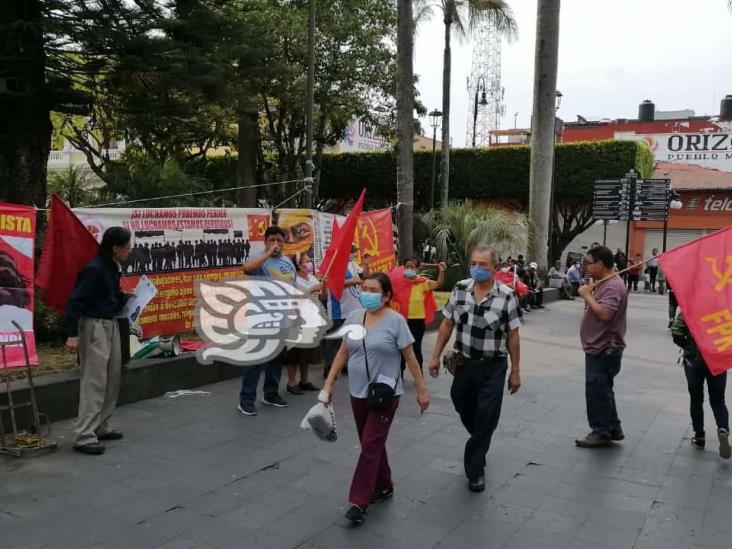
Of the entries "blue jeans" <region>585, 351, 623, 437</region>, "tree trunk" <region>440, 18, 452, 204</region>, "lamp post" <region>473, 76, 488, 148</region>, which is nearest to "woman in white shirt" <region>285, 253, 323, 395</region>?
"blue jeans" <region>585, 351, 623, 437</region>

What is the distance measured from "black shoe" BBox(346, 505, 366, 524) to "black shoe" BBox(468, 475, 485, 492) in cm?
96

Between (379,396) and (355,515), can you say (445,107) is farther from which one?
(355,515)

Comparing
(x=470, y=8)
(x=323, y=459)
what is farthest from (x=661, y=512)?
(x=470, y=8)

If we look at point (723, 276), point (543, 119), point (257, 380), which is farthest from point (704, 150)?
point (257, 380)

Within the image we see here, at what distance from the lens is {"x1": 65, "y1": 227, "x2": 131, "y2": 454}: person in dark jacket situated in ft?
17.4

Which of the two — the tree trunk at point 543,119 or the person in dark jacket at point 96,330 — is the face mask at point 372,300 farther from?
the tree trunk at point 543,119

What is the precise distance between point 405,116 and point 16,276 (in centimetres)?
1074

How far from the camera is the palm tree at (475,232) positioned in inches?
824

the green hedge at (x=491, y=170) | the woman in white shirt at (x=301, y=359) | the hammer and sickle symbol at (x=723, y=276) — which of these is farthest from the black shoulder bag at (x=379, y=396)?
the green hedge at (x=491, y=170)

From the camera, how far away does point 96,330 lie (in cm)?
541

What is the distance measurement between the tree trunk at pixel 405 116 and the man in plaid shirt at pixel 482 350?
10.9 m

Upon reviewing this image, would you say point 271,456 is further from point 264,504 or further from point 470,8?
→ point 470,8

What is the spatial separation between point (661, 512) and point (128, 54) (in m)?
7.64

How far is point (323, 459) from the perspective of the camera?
5332mm
